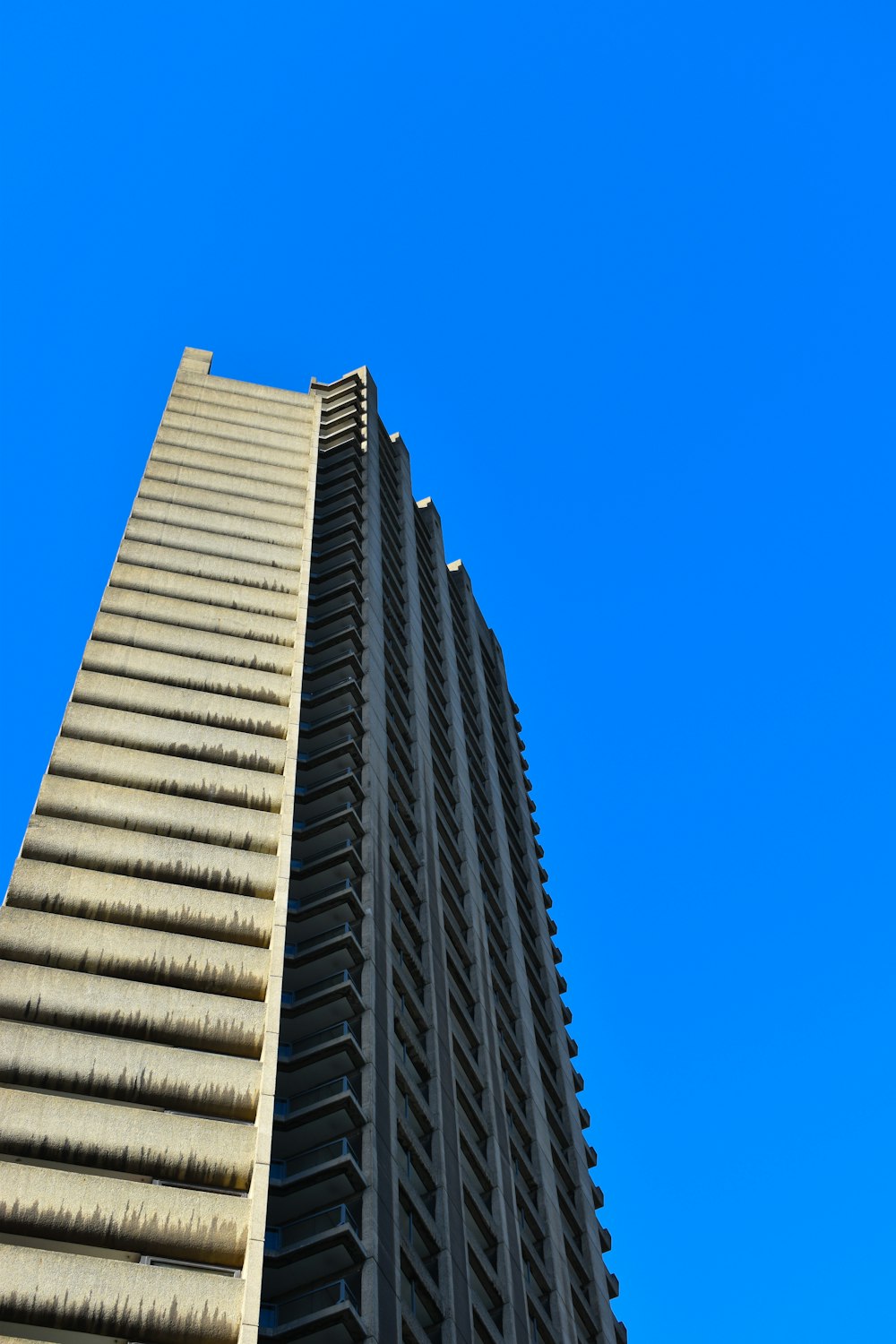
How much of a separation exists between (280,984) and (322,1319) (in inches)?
336

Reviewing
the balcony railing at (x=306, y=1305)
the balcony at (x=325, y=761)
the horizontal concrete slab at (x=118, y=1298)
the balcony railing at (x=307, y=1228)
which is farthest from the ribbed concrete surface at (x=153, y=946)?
the balcony railing at (x=307, y=1228)

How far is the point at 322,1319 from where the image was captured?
123ft

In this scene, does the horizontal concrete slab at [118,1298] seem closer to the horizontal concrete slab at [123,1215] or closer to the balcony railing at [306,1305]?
the horizontal concrete slab at [123,1215]

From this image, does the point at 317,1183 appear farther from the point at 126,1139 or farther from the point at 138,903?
the point at 138,903

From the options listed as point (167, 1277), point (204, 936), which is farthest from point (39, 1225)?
point (204, 936)

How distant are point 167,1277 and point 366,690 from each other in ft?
99.9

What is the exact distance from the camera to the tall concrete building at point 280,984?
38.7m

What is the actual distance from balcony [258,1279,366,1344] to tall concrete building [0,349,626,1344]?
8 cm

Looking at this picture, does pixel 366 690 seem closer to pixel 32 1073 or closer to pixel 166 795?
pixel 166 795

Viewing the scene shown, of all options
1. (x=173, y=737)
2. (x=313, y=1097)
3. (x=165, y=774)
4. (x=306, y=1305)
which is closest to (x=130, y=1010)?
(x=313, y=1097)

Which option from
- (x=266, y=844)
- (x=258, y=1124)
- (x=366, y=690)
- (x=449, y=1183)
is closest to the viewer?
(x=258, y=1124)

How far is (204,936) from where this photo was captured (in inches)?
1972

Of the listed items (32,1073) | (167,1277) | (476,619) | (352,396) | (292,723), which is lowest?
(167,1277)

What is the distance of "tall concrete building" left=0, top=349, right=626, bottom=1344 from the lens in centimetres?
3869
